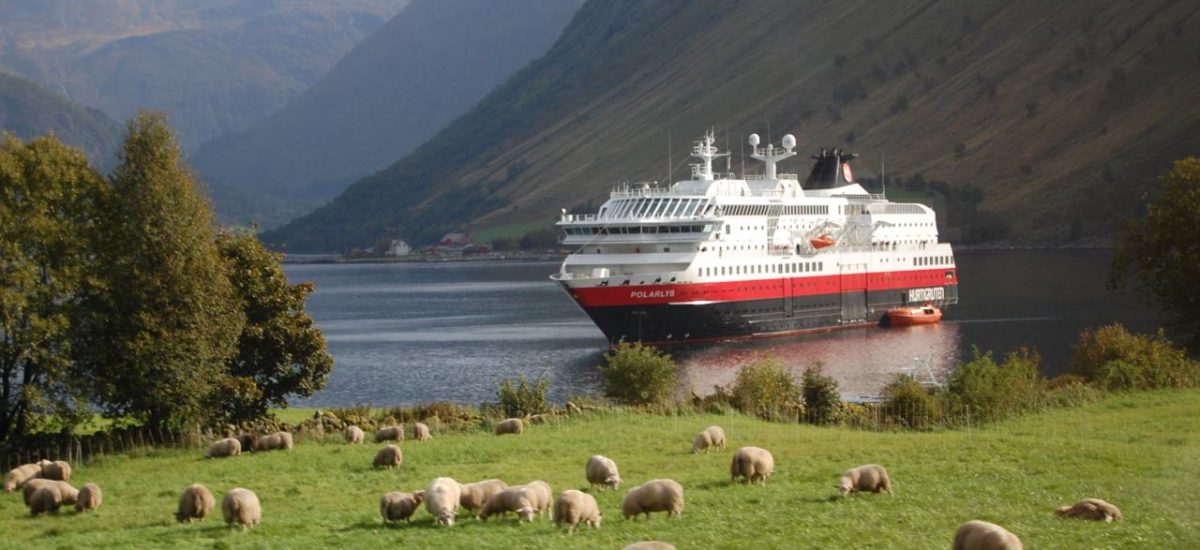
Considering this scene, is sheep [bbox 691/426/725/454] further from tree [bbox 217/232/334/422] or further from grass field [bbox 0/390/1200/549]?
tree [bbox 217/232/334/422]

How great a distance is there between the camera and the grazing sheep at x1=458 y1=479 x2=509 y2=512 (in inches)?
747

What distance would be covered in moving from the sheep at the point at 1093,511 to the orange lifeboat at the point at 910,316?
209ft

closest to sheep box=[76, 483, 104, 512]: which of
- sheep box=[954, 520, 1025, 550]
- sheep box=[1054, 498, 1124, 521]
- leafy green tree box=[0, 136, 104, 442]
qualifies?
leafy green tree box=[0, 136, 104, 442]

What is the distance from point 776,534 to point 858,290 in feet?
208

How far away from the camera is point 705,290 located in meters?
67.5

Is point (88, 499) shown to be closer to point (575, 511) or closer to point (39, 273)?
point (575, 511)

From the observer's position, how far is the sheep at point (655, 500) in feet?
59.1

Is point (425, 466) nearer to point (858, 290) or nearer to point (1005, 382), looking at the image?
point (1005, 382)

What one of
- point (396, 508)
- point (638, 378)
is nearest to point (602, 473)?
point (396, 508)

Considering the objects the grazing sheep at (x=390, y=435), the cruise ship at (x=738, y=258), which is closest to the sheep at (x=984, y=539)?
the grazing sheep at (x=390, y=435)

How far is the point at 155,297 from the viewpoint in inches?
1183

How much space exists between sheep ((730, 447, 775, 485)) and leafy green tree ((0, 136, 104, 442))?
598 inches

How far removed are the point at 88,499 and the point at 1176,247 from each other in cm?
3575

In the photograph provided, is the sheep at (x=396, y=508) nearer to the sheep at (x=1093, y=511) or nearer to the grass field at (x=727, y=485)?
the grass field at (x=727, y=485)
